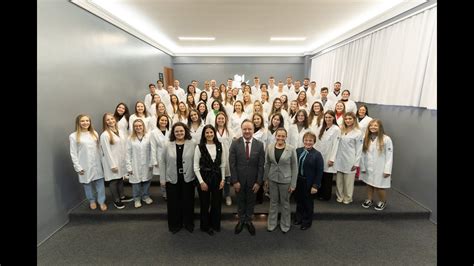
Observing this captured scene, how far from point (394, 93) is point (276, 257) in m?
4.27

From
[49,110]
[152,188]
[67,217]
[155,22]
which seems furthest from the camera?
[155,22]

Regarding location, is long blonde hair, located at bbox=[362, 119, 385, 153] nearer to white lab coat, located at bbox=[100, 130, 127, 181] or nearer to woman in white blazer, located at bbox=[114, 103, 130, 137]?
white lab coat, located at bbox=[100, 130, 127, 181]

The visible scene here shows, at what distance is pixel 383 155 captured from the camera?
373 cm

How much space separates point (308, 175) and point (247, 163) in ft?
3.23

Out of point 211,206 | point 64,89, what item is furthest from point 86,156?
point 211,206

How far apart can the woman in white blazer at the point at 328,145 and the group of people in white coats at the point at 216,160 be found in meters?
0.02

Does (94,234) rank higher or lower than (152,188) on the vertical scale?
lower

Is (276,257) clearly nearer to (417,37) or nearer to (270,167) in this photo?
(270,167)

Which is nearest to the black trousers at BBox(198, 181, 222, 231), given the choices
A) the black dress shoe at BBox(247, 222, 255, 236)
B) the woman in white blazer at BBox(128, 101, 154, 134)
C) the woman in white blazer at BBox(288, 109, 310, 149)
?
the black dress shoe at BBox(247, 222, 255, 236)

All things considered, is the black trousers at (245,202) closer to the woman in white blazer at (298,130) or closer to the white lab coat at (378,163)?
the woman in white blazer at (298,130)

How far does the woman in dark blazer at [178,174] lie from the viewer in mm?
3084

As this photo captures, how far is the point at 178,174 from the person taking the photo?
3.15 meters

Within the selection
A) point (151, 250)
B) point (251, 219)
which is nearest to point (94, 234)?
point (151, 250)

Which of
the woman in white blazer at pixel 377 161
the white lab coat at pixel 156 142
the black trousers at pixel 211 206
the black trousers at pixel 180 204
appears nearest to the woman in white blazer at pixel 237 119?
the white lab coat at pixel 156 142
